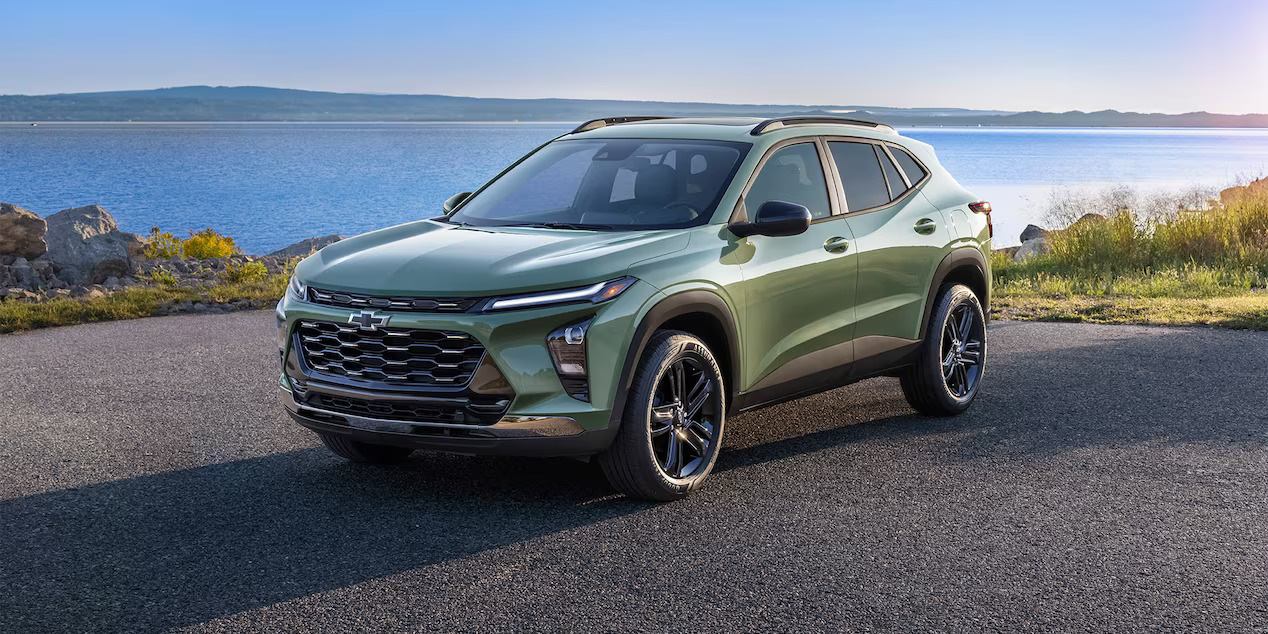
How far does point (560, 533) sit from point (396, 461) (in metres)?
1.62

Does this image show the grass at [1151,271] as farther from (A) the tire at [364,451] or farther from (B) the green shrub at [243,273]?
(B) the green shrub at [243,273]

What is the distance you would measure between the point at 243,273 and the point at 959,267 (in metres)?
11.3

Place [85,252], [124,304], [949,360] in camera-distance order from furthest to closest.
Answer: [85,252] → [124,304] → [949,360]

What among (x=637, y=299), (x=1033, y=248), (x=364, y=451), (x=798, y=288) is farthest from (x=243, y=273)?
(x=1033, y=248)

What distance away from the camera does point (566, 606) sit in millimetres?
4516

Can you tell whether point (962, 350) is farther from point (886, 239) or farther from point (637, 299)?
point (637, 299)


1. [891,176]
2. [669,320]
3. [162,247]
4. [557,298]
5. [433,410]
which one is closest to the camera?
[557,298]

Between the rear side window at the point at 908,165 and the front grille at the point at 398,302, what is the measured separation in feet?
11.3

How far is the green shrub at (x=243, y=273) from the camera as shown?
52.8 ft

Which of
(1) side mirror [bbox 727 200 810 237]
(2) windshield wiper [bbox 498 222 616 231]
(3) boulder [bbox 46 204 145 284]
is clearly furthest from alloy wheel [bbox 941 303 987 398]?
Answer: (3) boulder [bbox 46 204 145 284]

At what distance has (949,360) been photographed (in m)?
7.85

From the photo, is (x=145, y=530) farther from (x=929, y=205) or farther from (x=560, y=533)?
(x=929, y=205)

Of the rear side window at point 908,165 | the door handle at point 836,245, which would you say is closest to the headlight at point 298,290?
the door handle at point 836,245

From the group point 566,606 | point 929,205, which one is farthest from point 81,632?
point 929,205
